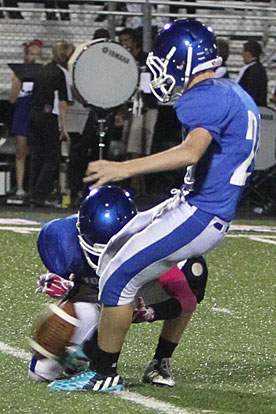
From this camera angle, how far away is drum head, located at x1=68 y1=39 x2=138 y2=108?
10.6m

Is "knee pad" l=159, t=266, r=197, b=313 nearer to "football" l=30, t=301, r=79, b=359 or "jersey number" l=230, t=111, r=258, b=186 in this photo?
"football" l=30, t=301, r=79, b=359

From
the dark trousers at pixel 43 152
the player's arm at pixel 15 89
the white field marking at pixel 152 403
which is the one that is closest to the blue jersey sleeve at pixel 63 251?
the white field marking at pixel 152 403

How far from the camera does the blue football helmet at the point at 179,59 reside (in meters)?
4.29

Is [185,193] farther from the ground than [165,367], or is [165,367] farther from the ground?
[185,193]

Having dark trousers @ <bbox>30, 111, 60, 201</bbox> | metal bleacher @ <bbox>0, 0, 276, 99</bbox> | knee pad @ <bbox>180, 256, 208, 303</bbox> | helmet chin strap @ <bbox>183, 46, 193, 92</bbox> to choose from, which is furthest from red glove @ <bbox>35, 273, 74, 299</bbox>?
metal bleacher @ <bbox>0, 0, 276, 99</bbox>

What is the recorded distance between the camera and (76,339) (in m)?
4.55

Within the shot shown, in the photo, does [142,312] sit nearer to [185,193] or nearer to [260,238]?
[185,193]

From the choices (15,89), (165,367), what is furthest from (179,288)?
(15,89)

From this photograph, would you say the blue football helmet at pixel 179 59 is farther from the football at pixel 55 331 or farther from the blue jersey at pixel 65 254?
the football at pixel 55 331

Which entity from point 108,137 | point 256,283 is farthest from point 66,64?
point 256,283

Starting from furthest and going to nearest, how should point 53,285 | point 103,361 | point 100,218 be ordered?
1. point 53,285
2. point 100,218
3. point 103,361

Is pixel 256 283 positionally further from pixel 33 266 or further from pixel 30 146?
pixel 30 146

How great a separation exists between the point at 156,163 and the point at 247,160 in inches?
17.6

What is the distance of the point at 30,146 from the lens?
11.5 metres
